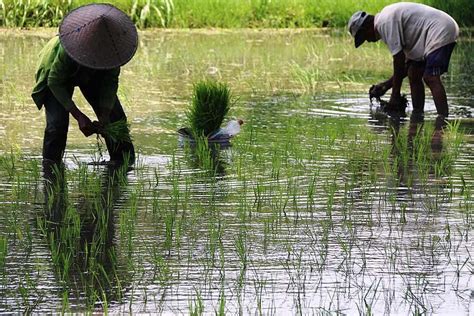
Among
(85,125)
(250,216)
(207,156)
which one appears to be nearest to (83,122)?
(85,125)

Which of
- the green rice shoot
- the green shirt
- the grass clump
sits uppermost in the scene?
the green shirt

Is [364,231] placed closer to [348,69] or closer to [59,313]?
[59,313]

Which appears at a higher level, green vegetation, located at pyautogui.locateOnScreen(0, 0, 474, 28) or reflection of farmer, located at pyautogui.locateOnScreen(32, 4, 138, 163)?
green vegetation, located at pyautogui.locateOnScreen(0, 0, 474, 28)

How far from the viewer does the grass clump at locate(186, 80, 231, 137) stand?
8.08 meters

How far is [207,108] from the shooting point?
8.09 m

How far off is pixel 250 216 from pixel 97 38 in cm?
143

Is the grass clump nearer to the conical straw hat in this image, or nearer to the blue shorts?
the conical straw hat

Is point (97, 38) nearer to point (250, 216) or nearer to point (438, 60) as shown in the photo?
point (250, 216)

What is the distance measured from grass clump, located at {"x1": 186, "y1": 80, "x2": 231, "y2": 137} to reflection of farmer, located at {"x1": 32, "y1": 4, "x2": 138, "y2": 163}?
0.91m

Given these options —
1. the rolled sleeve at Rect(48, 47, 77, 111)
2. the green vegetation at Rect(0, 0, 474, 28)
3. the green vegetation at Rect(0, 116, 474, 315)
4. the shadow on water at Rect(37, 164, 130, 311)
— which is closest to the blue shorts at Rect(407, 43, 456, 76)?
the green vegetation at Rect(0, 116, 474, 315)

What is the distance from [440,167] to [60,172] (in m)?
2.25

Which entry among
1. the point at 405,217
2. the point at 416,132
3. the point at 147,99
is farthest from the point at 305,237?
the point at 147,99

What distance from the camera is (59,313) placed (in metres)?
4.11

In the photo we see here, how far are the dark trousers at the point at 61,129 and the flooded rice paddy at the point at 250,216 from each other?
107 mm
